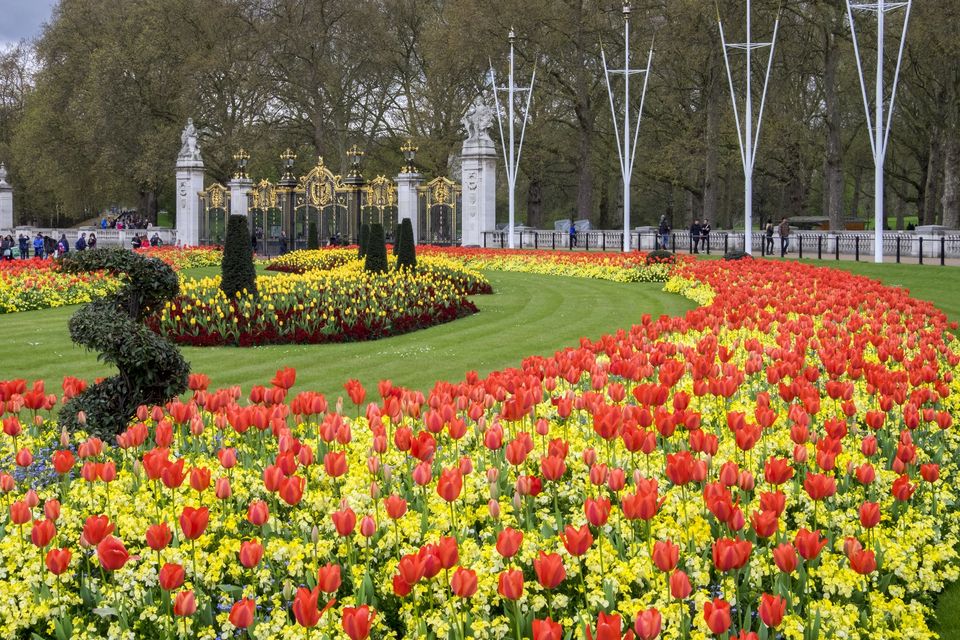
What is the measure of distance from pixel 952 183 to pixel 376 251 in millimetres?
24384

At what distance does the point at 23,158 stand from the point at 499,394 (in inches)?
2057

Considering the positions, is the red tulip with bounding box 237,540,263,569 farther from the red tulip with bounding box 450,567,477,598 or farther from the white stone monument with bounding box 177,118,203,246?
the white stone monument with bounding box 177,118,203,246

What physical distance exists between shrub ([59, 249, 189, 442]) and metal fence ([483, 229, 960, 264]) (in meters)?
23.5

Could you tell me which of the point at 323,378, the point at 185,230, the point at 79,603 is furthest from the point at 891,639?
the point at 185,230

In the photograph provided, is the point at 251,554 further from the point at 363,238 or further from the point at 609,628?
the point at 363,238

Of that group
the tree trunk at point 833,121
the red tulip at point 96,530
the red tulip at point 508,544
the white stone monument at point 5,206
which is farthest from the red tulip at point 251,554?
the white stone monument at point 5,206

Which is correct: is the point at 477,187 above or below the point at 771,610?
above

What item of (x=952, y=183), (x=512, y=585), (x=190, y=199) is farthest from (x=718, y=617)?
(x=190, y=199)

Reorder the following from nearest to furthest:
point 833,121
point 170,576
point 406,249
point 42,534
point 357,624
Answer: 1. point 357,624
2. point 170,576
3. point 42,534
4. point 406,249
5. point 833,121

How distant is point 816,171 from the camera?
56.2 metres

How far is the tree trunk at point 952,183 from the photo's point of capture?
35312 mm

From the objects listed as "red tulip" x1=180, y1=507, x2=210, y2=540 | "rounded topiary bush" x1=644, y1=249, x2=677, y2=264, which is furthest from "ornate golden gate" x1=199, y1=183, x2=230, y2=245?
"red tulip" x1=180, y1=507, x2=210, y2=540

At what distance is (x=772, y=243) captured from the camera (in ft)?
107

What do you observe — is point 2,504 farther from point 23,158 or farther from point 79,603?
point 23,158
